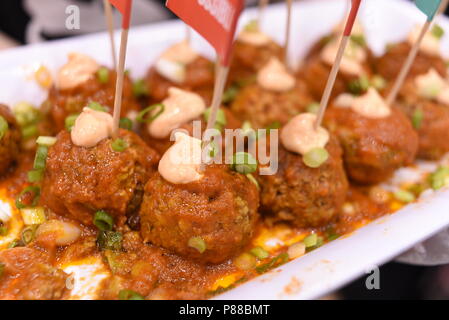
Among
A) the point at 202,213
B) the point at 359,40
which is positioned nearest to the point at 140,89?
the point at 202,213

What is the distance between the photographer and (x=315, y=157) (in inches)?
111

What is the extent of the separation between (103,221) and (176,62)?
1712mm

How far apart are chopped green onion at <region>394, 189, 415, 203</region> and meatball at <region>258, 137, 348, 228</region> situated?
2.01ft

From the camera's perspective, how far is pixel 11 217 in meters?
2.91

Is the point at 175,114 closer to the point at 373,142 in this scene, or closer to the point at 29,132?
the point at 29,132

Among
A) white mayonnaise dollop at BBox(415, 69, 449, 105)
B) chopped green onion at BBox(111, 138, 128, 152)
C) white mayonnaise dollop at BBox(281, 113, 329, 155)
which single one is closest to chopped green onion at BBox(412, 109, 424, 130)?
white mayonnaise dollop at BBox(415, 69, 449, 105)

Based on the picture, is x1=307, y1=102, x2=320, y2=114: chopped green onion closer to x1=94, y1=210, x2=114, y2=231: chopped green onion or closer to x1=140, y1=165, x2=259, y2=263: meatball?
x1=140, y1=165, x2=259, y2=263: meatball

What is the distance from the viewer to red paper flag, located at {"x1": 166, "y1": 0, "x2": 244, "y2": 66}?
80.4 inches

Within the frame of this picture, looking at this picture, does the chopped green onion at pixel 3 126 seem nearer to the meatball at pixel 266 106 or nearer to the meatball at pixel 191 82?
the meatball at pixel 191 82

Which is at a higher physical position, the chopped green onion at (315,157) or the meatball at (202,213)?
the chopped green onion at (315,157)

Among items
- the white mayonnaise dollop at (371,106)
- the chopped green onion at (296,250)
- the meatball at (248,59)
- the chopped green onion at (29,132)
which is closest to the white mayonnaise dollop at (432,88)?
the white mayonnaise dollop at (371,106)

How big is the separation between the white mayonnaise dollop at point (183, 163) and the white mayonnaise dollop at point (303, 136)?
0.67 m

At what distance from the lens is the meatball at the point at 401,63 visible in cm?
412
